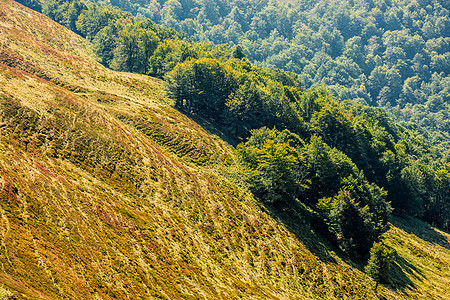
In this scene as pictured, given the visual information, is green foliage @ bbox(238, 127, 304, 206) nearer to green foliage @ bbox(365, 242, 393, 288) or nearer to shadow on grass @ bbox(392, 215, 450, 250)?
green foliage @ bbox(365, 242, 393, 288)

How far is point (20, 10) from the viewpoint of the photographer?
438ft

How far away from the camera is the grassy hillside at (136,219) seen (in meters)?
32.4

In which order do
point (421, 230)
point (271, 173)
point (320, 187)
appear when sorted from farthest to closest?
1. point (421, 230)
2. point (320, 187)
3. point (271, 173)

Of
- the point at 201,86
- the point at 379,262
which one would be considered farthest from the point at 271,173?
the point at 201,86

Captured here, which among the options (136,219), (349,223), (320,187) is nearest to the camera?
(136,219)

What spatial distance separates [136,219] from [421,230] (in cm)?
10853

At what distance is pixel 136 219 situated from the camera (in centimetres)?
4619

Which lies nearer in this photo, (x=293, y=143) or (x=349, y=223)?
(x=349, y=223)

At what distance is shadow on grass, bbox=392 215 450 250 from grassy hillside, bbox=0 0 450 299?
4.44m

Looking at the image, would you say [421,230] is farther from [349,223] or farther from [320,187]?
[349,223]

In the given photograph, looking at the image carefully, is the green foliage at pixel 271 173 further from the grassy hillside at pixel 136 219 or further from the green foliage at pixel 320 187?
the grassy hillside at pixel 136 219

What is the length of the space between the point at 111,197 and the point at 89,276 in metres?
19.1

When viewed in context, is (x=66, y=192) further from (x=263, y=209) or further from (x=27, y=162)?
(x=263, y=209)

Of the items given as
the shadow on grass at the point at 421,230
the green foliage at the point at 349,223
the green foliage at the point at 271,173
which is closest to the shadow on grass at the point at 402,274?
the green foliage at the point at 349,223
